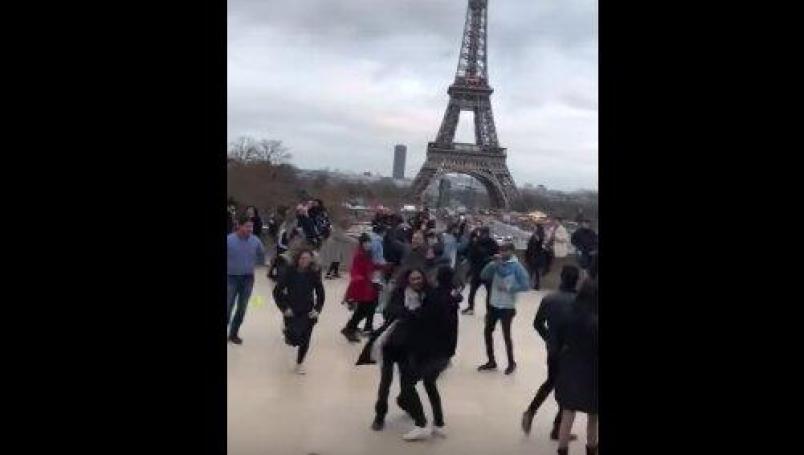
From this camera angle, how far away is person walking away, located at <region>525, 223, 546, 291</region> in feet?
18.0

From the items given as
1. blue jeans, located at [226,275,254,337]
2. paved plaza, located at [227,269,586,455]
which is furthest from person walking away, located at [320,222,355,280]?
blue jeans, located at [226,275,254,337]

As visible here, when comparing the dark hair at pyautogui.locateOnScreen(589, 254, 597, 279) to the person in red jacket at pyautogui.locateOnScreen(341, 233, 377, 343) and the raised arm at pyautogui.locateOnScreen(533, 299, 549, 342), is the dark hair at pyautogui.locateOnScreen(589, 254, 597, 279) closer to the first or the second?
the raised arm at pyautogui.locateOnScreen(533, 299, 549, 342)

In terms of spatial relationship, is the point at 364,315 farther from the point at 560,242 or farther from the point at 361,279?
the point at 560,242

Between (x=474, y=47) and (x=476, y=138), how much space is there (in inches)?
32.6

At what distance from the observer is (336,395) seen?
4500mm

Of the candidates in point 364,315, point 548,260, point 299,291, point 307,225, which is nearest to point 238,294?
point 307,225

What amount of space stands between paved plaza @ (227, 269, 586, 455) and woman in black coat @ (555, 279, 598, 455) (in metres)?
0.24

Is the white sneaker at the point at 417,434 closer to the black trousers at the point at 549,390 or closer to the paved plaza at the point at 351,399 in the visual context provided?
the paved plaza at the point at 351,399

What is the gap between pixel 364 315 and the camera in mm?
5270

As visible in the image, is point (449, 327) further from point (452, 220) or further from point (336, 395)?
point (452, 220)

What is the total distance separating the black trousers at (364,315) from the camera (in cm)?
521
